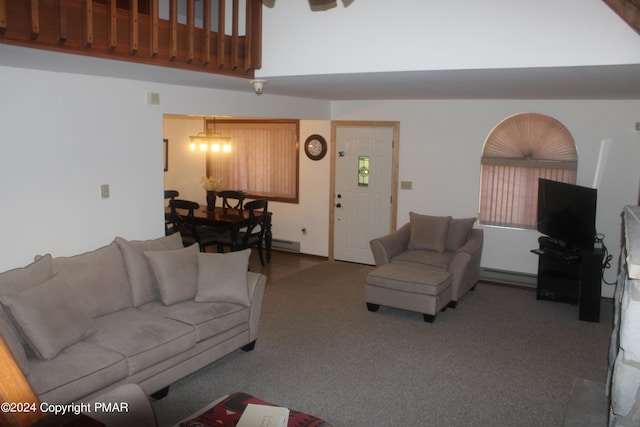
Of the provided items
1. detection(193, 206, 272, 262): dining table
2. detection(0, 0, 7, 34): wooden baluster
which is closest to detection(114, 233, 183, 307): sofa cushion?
detection(0, 0, 7, 34): wooden baluster

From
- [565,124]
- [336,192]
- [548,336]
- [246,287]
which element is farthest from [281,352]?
[565,124]

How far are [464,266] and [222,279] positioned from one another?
265 centimetres

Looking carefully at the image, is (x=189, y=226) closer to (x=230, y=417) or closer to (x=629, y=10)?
(x=230, y=417)

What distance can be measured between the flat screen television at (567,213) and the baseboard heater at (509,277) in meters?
0.72

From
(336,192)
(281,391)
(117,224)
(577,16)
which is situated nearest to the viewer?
(577,16)

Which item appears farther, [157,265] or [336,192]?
[336,192]

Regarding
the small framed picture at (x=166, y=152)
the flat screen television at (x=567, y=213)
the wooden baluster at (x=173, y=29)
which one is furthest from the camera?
the small framed picture at (x=166, y=152)

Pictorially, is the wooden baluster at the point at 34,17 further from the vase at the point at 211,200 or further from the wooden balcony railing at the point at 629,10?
the vase at the point at 211,200

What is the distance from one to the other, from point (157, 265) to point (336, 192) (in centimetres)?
392

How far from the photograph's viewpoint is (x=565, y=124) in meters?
6.19

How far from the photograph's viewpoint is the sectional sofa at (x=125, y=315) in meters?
3.14

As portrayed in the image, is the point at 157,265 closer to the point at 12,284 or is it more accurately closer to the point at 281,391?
the point at 12,284

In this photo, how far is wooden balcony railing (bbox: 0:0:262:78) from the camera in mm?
2924

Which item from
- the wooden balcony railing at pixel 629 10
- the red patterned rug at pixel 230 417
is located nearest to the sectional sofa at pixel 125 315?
the red patterned rug at pixel 230 417
